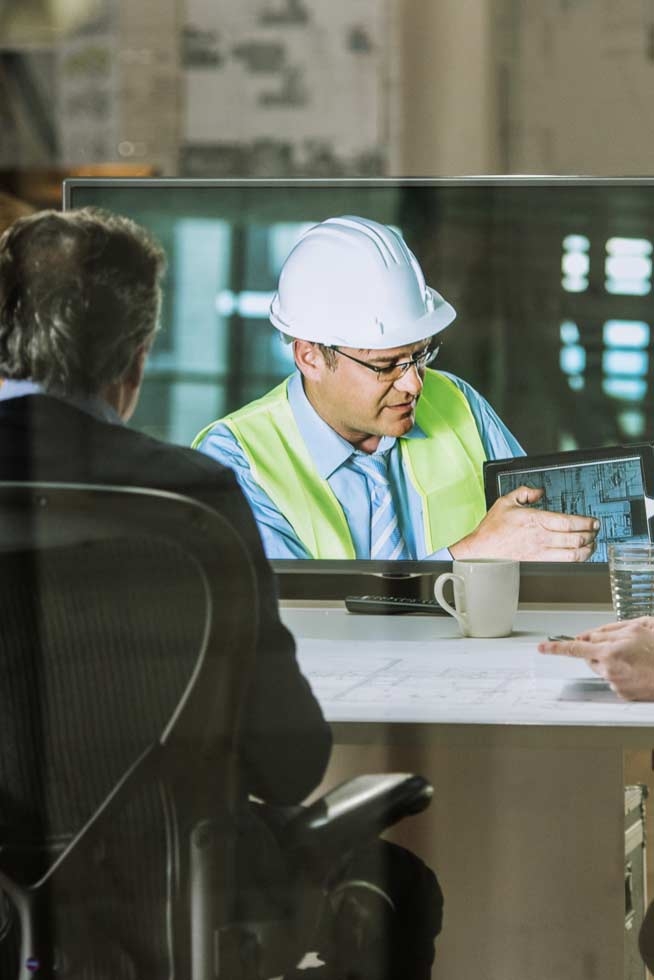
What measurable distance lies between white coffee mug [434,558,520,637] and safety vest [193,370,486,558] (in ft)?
0.17

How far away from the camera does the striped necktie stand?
1.25m

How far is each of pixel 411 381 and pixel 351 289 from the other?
0.45 feet

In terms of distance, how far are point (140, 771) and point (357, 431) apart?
0.54 metres

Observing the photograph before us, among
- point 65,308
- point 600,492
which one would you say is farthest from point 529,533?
point 65,308

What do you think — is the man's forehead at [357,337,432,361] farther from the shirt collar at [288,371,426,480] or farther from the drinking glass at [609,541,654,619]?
the drinking glass at [609,541,654,619]

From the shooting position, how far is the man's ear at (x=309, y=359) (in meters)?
1.20

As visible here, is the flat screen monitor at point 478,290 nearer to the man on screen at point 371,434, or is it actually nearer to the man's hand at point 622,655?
the man on screen at point 371,434

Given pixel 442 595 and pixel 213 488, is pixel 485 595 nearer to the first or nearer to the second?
pixel 442 595

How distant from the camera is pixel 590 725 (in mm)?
953

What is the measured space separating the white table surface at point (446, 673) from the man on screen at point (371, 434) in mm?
74

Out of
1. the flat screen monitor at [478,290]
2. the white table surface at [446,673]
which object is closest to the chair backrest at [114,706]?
the white table surface at [446,673]

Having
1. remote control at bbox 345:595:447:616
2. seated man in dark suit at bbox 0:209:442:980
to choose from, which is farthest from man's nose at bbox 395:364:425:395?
seated man in dark suit at bbox 0:209:442:980

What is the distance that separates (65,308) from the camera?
2.94 feet

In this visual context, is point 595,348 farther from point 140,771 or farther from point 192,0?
point 140,771
